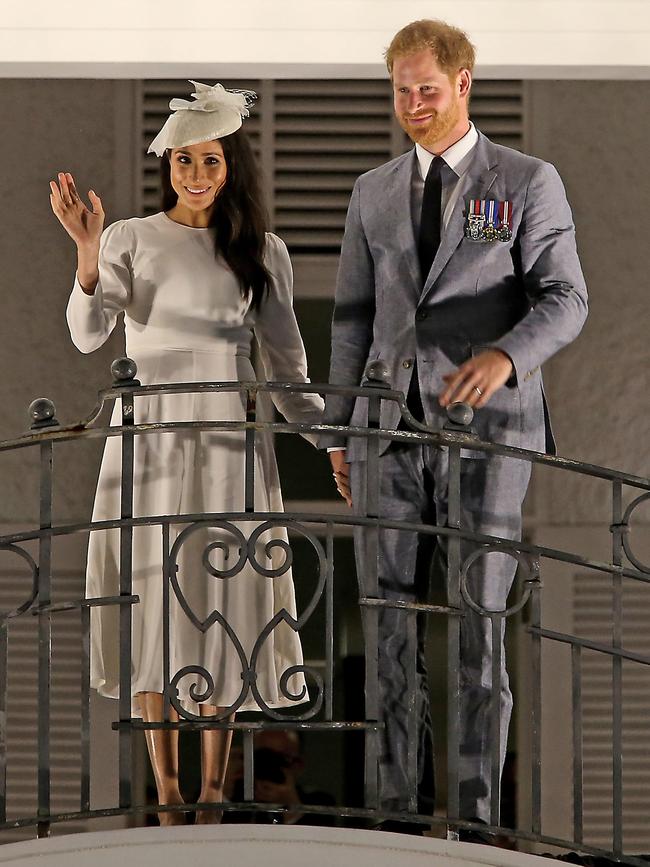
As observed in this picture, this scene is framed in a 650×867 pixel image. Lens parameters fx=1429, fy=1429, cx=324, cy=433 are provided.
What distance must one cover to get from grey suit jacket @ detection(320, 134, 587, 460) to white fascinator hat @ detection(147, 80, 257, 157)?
0.50 m

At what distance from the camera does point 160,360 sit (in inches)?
175

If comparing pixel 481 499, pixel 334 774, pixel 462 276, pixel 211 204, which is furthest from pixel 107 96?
pixel 334 774

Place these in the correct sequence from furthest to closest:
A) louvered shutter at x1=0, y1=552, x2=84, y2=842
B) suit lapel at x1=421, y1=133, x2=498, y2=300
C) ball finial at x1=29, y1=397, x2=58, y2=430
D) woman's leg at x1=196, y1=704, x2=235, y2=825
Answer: louvered shutter at x1=0, y1=552, x2=84, y2=842 < suit lapel at x1=421, y1=133, x2=498, y2=300 < woman's leg at x1=196, y1=704, x2=235, y2=825 < ball finial at x1=29, y1=397, x2=58, y2=430

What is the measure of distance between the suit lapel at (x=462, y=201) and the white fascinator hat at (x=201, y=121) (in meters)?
0.74

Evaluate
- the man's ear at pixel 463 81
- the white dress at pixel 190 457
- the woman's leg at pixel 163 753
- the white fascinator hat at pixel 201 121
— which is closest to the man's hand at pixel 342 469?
the white dress at pixel 190 457

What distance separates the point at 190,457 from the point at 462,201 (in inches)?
45.1

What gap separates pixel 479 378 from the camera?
3.94 m

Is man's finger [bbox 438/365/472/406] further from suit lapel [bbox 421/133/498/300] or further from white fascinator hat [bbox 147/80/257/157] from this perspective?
white fascinator hat [bbox 147/80/257/157]

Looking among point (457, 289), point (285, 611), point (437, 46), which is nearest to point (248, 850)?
point (285, 611)

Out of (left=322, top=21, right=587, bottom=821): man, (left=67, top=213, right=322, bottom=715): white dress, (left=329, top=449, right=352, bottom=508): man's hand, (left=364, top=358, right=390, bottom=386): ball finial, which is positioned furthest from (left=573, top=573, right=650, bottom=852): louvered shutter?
(left=364, top=358, right=390, bottom=386): ball finial

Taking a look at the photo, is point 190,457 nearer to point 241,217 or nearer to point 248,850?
point 241,217

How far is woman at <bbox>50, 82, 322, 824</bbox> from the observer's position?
13.8ft

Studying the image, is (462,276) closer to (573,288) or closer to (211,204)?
(573,288)

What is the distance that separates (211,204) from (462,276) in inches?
32.8
